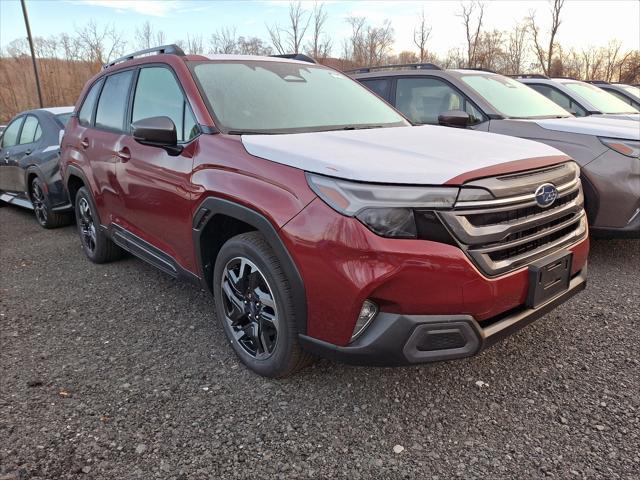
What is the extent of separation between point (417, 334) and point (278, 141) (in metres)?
1.21

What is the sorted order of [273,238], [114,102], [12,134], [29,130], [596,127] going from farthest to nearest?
[12,134] → [29,130] → [596,127] → [114,102] → [273,238]

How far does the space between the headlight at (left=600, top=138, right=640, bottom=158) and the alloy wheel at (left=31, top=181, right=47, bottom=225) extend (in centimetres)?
631

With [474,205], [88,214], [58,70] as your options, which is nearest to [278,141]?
[474,205]

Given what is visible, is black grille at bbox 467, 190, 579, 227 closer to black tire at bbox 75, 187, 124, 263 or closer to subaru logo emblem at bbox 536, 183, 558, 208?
subaru logo emblem at bbox 536, 183, 558, 208

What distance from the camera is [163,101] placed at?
3.26 meters

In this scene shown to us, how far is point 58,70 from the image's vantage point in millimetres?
26672

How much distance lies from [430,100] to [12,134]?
20.1 ft

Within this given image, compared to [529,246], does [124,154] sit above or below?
above

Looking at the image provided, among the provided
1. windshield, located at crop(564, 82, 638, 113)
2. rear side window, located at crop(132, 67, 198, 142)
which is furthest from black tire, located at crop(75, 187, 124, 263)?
windshield, located at crop(564, 82, 638, 113)

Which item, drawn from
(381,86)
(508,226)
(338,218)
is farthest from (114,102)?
(508,226)

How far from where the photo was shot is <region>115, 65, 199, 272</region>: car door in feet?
9.53

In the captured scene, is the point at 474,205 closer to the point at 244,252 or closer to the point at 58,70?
the point at 244,252

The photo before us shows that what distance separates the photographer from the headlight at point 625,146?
156 inches

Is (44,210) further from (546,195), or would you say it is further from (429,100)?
(546,195)
